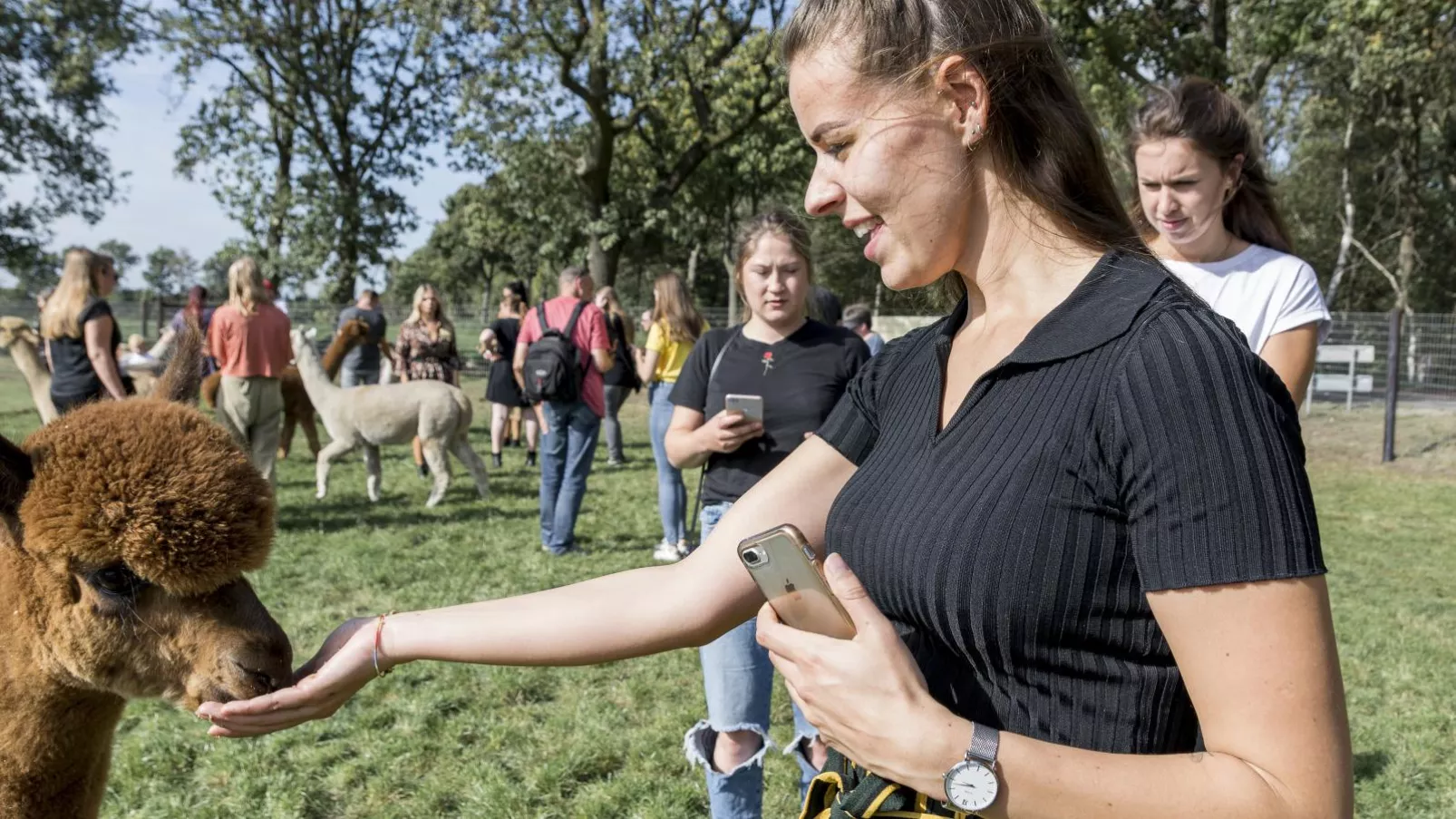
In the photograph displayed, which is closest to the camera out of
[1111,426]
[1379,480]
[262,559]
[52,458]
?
[1111,426]

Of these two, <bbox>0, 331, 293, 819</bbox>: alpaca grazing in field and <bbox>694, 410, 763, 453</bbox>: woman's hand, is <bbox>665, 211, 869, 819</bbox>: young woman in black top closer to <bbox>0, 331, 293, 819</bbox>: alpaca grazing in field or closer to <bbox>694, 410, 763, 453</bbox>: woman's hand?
<bbox>694, 410, 763, 453</bbox>: woman's hand

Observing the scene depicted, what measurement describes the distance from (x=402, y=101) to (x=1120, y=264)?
27.2 metres

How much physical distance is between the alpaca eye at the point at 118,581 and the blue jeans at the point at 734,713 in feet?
5.66

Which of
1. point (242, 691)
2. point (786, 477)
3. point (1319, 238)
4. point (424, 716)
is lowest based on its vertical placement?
point (424, 716)

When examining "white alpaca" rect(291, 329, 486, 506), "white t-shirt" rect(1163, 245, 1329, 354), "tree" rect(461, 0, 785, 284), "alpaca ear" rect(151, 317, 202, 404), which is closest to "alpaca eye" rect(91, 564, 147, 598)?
"alpaca ear" rect(151, 317, 202, 404)

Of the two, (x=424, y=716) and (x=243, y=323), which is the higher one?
(x=243, y=323)

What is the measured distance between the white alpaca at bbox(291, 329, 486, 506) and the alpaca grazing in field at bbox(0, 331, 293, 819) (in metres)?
7.68

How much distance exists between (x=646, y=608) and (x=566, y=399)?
5990mm

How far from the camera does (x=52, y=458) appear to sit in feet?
6.32

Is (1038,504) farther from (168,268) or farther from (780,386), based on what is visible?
(168,268)

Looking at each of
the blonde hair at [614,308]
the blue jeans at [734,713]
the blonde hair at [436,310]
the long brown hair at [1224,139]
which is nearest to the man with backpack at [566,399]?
the blonde hair at [614,308]

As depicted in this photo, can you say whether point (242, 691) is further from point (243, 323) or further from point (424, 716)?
point (243, 323)

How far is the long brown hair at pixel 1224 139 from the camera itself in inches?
102

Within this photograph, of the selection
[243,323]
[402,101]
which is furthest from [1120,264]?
[402,101]
